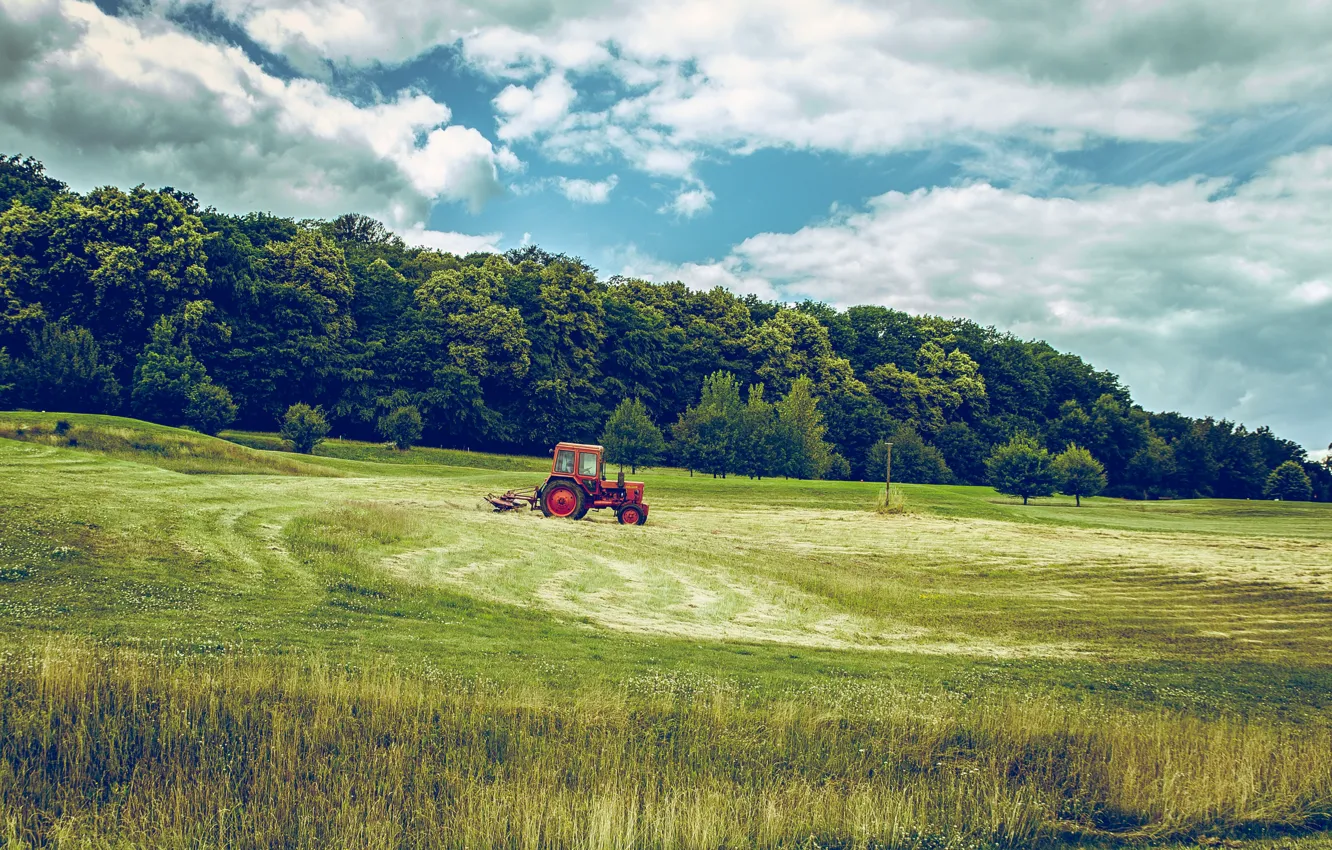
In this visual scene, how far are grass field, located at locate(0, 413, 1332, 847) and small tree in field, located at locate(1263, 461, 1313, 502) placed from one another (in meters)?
89.5

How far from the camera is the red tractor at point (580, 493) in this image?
114 feet

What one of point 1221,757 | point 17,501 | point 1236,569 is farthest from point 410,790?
point 1236,569

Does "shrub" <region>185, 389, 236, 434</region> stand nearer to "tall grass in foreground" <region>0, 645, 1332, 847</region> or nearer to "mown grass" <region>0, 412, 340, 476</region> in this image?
"mown grass" <region>0, 412, 340, 476</region>

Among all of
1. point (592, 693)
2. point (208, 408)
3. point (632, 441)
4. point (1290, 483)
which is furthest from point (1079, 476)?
point (592, 693)

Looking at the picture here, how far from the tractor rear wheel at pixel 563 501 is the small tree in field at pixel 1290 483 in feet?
326

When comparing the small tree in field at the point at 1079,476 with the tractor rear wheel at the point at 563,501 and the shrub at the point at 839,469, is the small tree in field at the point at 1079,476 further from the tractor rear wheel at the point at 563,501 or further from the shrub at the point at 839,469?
the tractor rear wheel at the point at 563,501

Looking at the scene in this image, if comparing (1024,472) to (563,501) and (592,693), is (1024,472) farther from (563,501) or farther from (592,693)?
(592,693)

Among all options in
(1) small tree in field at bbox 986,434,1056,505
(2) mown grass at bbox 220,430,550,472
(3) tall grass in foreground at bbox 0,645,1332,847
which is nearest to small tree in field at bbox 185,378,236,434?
(2) mown grass at bbox 220,430,550,472

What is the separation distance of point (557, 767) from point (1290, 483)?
4642 inches

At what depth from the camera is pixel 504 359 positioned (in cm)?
8800

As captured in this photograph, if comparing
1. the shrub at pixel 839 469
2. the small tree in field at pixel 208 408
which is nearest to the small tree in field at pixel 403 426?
the small tree in field at pixel 208 408

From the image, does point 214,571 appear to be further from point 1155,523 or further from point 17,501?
point 1155,523

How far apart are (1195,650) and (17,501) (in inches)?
1100

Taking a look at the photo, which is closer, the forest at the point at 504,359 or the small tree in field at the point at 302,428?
the small tree in field at the point at 302,428
